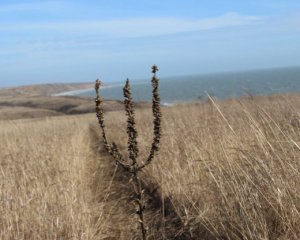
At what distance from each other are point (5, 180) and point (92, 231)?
59.8 inches

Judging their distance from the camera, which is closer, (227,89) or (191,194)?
(191,194)

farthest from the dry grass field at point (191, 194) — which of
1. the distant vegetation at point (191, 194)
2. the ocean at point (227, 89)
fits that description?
the ocean at point (227, 89)

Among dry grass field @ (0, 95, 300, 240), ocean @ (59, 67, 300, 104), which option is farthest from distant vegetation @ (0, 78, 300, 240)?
ocean @ (59, 67, 300, 104)

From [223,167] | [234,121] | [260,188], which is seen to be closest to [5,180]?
[223,167]

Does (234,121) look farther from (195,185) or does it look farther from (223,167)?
(223,167)

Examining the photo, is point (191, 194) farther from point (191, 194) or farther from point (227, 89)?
point (227, 89)

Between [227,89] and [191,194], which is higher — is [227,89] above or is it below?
above

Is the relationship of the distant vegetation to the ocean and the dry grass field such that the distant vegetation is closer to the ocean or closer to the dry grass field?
the dry grass field

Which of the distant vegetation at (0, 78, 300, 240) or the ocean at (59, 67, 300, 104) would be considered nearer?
the distant vegetation at (0, 78, 300, 240)

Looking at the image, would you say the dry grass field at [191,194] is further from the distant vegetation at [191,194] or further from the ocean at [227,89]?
the ocean at [227,89]

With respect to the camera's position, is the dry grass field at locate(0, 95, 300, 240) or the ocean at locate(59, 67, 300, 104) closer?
the dry grass field at locate(0, 95, 300, 240)

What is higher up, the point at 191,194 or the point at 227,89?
the point at 227,89

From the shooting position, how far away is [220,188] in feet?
14.2

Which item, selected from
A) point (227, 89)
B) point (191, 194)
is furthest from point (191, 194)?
point (227, 89)
